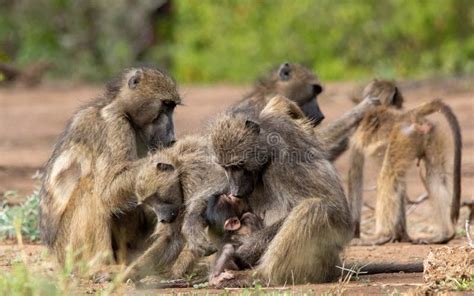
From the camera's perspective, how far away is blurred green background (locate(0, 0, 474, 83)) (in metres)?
19.7

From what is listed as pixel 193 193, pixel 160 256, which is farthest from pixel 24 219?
pixel 193 193

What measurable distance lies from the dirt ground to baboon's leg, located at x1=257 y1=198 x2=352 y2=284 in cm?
12

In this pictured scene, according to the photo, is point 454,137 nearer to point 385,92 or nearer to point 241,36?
point 385,92

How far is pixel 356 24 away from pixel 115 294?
14915mm

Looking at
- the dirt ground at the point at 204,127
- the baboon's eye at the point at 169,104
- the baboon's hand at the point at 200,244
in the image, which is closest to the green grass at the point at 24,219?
the dirt ground at the point at 204,127

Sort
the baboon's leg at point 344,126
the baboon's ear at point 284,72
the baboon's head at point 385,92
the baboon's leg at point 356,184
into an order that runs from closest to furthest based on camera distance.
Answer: the baboon's leg at point 344,126 < the baboon's leg at point 356,184 < the baboon's head at point 385,92 < the baboon's ear at point 284,72

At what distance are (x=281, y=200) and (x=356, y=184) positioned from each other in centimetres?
269

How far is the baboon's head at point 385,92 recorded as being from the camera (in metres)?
9.00

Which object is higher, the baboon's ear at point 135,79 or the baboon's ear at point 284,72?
the baboon's ear at point 284,72

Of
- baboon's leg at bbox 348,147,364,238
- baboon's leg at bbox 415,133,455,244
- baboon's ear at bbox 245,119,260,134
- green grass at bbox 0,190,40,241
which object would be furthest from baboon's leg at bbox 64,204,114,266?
baboon's leg at bbox 415,133,455,244

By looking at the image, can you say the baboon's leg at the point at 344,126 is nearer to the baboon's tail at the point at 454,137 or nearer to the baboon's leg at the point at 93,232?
the baboon's tail at the point at 454,137

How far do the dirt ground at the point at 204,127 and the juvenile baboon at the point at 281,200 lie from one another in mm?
160

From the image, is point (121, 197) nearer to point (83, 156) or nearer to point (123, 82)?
point (83, 156)

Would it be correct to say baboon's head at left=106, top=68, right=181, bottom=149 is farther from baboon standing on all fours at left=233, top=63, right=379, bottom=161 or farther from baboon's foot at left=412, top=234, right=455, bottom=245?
baboon's foot at left=412, top=234, right=455, bottom=245
